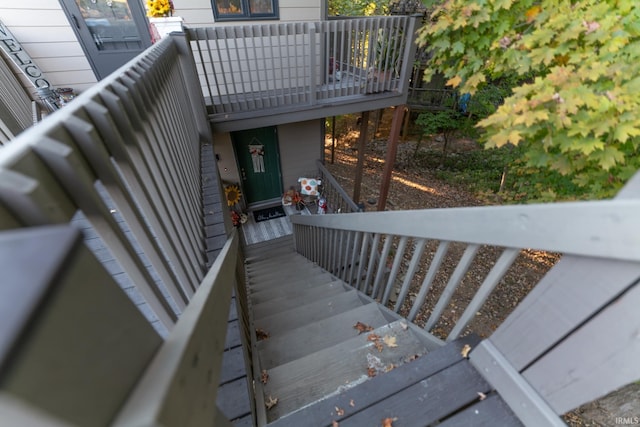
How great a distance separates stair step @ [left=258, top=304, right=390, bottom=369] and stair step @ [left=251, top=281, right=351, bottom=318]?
0.77 m

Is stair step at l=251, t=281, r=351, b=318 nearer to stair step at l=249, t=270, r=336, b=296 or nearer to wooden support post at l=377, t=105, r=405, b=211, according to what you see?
stair step at l=249, t=270, r=336, b=296

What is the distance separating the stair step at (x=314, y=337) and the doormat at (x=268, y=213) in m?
5.06

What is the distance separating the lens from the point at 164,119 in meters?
1.60

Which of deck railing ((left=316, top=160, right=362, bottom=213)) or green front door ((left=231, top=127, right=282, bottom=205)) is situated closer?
deck railing ((left=316, top=160, right=362, bottom=213))

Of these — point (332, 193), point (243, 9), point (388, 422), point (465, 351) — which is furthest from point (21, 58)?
point (465, 351)

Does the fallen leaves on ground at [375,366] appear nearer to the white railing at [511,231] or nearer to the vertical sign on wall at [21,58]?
the white railing at [511,231]

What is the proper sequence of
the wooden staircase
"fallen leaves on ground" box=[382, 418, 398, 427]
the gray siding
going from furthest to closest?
the gray siding → the wooden staircase → "fallen leaves on ground" box=[382, 418, 398, 427]

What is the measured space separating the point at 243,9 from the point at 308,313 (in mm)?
4787

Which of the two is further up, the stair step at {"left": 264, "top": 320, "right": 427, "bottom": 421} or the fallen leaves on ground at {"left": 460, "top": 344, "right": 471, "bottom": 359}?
the fallen leaves on ground at {"left": 460, "top": 344, "right": 471, "bottom": 359}

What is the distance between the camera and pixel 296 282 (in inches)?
150

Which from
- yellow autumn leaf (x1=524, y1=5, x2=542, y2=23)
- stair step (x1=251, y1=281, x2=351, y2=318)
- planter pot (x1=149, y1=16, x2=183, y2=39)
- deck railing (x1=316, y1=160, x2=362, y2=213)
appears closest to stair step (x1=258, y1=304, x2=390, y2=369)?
stair step (x1=251, y1=281, x2=351, y2=318)

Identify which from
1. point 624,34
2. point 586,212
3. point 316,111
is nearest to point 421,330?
point 586,212

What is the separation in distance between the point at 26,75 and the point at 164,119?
4.27m

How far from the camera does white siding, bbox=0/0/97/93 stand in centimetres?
377
